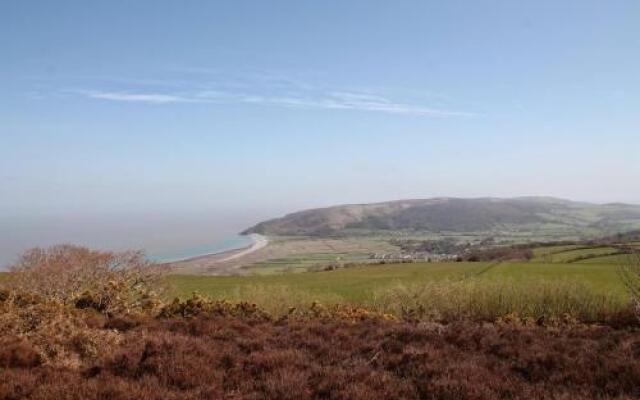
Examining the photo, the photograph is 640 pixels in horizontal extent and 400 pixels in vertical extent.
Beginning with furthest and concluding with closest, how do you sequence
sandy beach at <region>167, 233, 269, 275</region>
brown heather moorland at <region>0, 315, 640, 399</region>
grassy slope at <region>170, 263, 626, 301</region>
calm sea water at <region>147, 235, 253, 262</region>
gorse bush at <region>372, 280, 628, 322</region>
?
calm sea water at <region>147, 235, 253, 262</region>, sandy beach at <region>167, 233, 269, 275</region>, grassy slope at <region>170, 263, 626, 301</region>, gorse bush at <region>372, 280, 628, 322</region>, brown heather moorland at <region>0, 315, 640, 399</region>

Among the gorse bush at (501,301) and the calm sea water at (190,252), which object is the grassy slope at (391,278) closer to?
the gorse bush at (501,301)

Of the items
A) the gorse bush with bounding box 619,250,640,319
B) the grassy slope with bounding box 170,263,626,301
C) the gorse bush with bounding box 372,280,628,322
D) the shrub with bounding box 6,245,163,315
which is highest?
the shrub with bounding box 6,245,163,315

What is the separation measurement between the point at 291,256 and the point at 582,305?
3561 inches

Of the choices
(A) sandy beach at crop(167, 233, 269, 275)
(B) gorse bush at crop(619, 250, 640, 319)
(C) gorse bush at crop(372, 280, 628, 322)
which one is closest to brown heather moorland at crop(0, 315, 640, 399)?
(B) gorse bush at crop(619, 250, 640, 319)

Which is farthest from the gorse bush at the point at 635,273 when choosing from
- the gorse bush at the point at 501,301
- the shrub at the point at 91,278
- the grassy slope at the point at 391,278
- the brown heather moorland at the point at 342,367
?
the grassy slope at the point at 391,278

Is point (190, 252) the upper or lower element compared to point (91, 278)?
lower

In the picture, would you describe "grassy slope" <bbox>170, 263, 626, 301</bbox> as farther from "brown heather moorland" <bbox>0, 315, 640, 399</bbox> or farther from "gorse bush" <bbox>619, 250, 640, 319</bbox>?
"brown heather moorland" <bbox>0, 315, 640, 399</bbox>

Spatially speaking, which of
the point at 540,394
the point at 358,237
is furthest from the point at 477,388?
the point at 358,237

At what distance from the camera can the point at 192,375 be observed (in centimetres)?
735

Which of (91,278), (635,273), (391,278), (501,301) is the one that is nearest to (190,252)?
(391,278)

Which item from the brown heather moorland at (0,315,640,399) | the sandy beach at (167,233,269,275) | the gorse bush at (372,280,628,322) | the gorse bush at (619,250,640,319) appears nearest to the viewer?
the brown heather moorland at (0,315,640,399)

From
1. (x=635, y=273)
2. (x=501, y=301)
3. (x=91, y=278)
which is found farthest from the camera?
(x=501, y=301)

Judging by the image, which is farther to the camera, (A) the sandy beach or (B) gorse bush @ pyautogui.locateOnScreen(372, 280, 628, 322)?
(A) the sandy beach

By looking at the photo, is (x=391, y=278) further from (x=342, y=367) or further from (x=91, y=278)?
(x=342, y=367)
